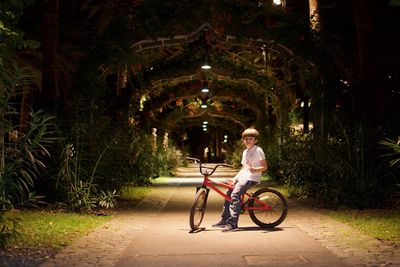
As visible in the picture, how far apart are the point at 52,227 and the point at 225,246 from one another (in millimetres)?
3657

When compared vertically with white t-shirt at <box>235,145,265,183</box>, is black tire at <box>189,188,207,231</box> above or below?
below

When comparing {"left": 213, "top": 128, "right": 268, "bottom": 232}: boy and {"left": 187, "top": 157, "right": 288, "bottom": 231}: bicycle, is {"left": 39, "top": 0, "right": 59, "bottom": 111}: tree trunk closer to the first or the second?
{"left": 187, "top": 157, "right": 288, "bottom": 231}: bicycle

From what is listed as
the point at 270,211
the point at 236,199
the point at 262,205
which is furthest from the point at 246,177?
the point at 270,211

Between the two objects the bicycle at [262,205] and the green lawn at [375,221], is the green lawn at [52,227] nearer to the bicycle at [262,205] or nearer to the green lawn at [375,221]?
the bicycle at [262,205]

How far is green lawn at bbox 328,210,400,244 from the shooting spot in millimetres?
10609

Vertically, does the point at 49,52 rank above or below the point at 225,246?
above

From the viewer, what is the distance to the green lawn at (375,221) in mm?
10609

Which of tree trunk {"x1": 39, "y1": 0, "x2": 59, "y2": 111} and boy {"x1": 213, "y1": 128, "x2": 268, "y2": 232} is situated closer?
boy {"x1": 213, "y1": 128, "x2": 268, "y2": 232}

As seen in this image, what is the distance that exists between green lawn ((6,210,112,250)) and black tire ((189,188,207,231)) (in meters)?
1.90

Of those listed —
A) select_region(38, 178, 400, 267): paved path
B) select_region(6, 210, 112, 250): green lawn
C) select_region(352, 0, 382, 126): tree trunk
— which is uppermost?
select_region(352, 0, 382, 126): tree trunk

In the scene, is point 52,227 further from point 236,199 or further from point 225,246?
point 225,246

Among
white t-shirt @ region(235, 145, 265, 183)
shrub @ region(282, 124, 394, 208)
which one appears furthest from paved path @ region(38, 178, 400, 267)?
shrub @ region(282, 124, 394, 208)

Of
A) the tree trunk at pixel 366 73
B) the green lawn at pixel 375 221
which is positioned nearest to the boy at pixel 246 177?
the green lawn at pixel 375 221

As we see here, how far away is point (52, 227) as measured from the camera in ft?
37.5
